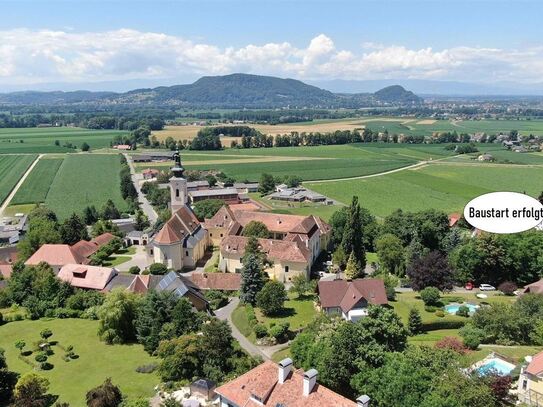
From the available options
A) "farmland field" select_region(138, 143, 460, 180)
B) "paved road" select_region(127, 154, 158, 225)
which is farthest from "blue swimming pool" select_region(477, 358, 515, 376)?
"farmland field" select_region(138, 143, 460, 180)

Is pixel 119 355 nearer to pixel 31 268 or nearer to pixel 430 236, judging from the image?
pixel 31 268

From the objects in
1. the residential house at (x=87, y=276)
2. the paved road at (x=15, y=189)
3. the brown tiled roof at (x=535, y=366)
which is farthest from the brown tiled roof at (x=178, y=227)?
the paved road at (x=15, y=189)

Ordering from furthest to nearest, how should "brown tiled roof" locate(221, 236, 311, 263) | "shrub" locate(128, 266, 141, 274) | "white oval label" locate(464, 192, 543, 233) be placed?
1. "shrub" locate(128, 266, 141, 274)
2. "brown tiled roof" locate(221, 236, 311, 263)
3. "white oval label" locate(464, 192, 543, 233)

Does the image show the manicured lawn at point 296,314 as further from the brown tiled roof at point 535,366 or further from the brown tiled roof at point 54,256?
the brown tiled roof at point 54,256

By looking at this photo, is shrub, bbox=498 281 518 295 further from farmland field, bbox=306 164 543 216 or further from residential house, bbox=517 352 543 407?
farmland field, bbox=306 164 543 216

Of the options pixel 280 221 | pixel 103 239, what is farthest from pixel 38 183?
pixel 280 221

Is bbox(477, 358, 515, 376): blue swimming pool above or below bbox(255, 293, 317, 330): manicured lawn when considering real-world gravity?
above

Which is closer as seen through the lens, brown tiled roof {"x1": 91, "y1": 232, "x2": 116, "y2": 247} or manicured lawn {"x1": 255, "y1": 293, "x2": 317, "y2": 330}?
manicured lawn {"x1": 255, "y1": 293, "x2": 317, "y2": 330}
